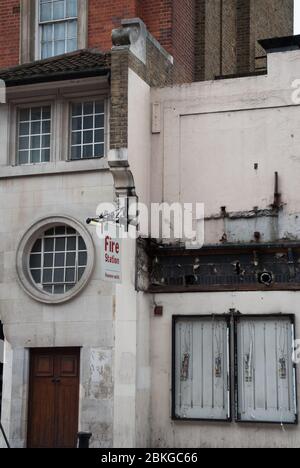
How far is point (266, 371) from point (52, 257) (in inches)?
193

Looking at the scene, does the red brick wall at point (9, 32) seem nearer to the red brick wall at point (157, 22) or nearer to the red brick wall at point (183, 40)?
the red brick wall at point (157, 22)

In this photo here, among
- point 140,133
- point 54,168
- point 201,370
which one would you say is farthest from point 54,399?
point 140,133

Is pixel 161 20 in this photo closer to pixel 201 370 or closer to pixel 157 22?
pixel 157 22

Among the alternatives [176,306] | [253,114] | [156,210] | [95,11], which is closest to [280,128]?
[253,114]

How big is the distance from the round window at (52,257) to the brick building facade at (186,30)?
4.99 metres

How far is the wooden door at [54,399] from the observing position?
16922 millimetres

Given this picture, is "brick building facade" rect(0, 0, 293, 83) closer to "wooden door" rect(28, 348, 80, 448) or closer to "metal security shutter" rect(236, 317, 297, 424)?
"metal security shutter" rect(236, 317, 297, 424)

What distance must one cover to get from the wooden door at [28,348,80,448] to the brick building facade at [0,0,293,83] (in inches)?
287

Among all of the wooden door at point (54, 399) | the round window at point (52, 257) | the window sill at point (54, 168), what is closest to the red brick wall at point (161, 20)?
the window sill at point (54, 168)

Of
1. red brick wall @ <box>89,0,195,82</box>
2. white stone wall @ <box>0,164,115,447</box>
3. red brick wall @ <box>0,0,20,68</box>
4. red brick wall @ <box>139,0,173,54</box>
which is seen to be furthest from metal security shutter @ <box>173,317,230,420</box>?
red brick wall @ <box>0,0,20,68</box>

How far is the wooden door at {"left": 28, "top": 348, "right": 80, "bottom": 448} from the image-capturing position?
16.9 meters

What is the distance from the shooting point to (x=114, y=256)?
16359 millimetres
